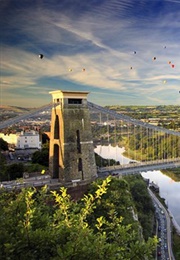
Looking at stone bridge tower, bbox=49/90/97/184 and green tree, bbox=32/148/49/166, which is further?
green tree, bbox=32/148/49/166

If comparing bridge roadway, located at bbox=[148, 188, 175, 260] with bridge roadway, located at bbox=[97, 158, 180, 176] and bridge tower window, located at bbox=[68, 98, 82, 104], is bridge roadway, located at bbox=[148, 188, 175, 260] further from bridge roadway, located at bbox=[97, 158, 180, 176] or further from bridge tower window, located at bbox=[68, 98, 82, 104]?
bridge tower window, located at bbox=[68, 98, 82, 104]

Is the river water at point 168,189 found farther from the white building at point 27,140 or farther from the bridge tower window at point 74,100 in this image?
the bridge tower window at point 74,100

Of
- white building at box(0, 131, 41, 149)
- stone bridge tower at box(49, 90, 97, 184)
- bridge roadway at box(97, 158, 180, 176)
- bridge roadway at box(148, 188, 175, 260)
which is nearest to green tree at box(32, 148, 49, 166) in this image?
bridge roadway at box(97, 158, 180, 176)

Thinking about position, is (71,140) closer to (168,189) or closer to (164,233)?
(164,233)

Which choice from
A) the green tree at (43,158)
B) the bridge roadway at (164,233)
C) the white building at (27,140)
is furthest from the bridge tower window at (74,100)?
the white building at (27,140)

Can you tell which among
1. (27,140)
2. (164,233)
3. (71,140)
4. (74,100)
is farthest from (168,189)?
(74,100)

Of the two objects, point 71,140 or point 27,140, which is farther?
point 27,140

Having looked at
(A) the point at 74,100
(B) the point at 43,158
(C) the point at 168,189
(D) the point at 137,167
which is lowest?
(C) the point at 168,189

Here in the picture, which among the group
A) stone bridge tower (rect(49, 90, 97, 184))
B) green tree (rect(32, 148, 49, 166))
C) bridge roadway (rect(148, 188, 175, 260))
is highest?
stone bridge tower (rect(49, 90, 97, 184))

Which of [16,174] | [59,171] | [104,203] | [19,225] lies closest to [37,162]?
[16,174]
